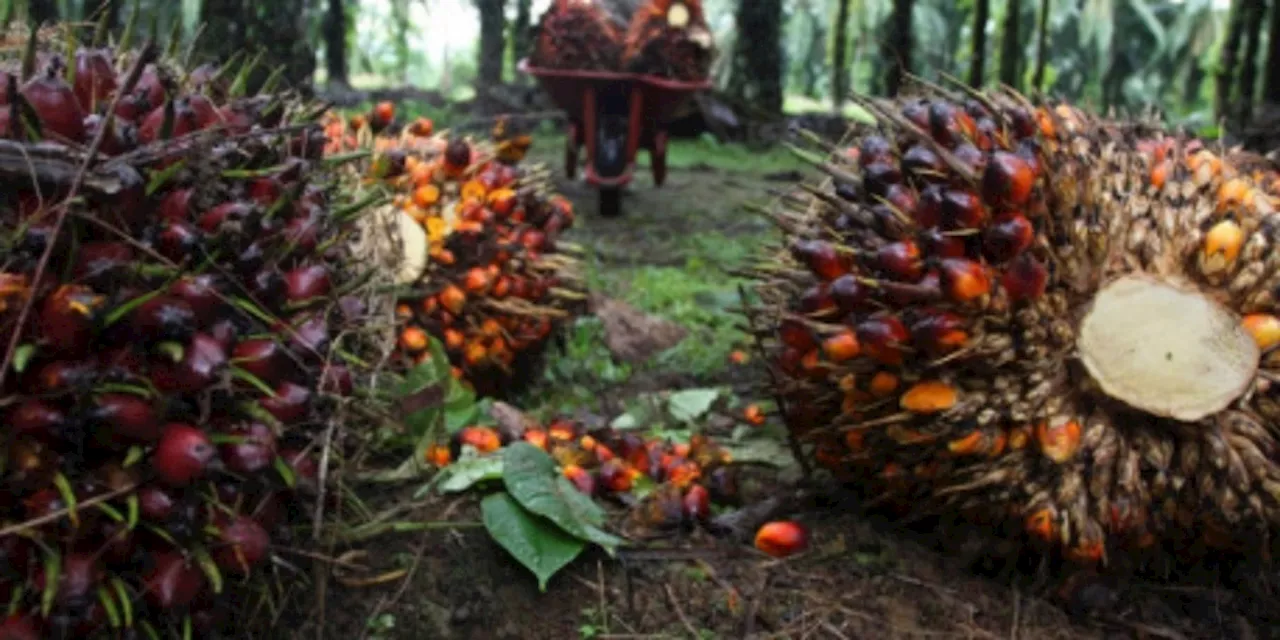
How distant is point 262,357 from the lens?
5.33 feet

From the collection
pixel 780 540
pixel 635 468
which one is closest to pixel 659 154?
pixel 635 468

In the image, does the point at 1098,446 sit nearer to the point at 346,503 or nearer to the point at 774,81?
the point at 346,503

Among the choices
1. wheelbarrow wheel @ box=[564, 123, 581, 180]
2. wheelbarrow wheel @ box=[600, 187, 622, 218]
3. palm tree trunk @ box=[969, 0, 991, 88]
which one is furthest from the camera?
palm tree trunk @ box=[969, 0, 991, 88]

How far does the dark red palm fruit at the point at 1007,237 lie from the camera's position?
2080 millimetres

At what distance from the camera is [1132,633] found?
2232 mm

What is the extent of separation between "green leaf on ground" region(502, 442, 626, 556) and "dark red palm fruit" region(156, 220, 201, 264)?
0.82 meters

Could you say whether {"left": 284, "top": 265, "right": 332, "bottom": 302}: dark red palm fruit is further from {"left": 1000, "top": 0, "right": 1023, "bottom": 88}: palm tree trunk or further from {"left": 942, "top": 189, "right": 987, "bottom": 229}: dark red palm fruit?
{"left": 1000, "top": 0, "right": 1023, "bottom": 88}: palm tree trunk

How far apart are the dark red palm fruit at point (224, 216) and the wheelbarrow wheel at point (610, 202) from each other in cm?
535

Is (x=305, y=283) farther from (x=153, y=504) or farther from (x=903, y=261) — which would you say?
(x=903, y=261)

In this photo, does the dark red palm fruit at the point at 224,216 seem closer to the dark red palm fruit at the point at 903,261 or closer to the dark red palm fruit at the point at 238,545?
the dark red palm fruit at the point at 238,545

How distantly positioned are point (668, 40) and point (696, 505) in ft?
16.5

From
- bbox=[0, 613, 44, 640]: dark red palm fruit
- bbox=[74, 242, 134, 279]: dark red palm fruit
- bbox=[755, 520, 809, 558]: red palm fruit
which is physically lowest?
bbox=[755, 520, 809, 558]: red palm fruit

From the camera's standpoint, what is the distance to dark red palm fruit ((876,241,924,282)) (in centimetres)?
213

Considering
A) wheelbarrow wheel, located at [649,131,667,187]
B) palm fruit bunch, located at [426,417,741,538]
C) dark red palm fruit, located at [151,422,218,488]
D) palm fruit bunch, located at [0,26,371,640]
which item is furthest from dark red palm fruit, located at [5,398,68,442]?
wheelbarrow wheel, located at [649,131,667,187]
